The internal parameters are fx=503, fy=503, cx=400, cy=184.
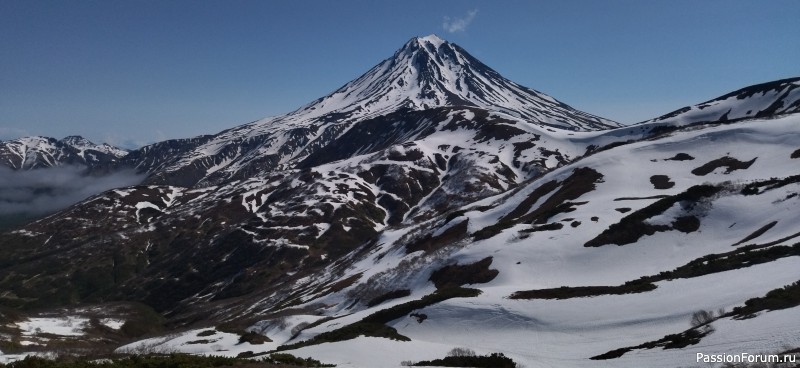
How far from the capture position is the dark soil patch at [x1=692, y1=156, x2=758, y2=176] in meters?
93.8

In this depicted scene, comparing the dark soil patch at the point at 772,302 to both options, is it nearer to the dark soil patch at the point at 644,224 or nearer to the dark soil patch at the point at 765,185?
the dark soil patch at the point at 644,224

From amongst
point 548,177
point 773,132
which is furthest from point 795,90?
point 548,177

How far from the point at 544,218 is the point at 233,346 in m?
49.3

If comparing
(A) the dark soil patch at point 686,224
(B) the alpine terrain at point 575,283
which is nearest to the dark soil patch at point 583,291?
(B) the alpine terrain at point 575,283

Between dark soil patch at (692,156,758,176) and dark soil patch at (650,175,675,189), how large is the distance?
231 inches

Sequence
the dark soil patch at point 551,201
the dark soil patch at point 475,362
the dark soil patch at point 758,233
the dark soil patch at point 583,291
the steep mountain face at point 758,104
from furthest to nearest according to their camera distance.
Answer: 1. the steep mountain face at point 758,104
2. the dark soil patch at point 551,201
3. the dark soil patch at point 758,233
4. the dark soil patch at point 583,291
5. the dark soil patch at point 475,362

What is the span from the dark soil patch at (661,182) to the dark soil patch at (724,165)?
5.87 m

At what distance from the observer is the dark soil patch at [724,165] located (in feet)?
308

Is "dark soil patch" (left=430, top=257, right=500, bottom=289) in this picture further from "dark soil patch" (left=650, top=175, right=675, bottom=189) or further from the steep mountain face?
the steep mountain face

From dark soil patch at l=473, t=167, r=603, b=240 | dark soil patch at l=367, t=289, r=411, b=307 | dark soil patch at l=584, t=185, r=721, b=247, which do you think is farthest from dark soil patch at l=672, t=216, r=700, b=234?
dark soil patch at l=367, t=289, r=411, b=307

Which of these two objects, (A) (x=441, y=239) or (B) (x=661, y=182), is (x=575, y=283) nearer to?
(A) (x=441, y=239)

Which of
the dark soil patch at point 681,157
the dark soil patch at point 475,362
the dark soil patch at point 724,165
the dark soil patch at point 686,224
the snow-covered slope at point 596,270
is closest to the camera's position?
the dark soil patch at point 475,362

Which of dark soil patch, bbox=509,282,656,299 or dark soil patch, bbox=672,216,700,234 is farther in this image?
dark soil patch, bbox=672,216,700,234

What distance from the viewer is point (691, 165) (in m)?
101
